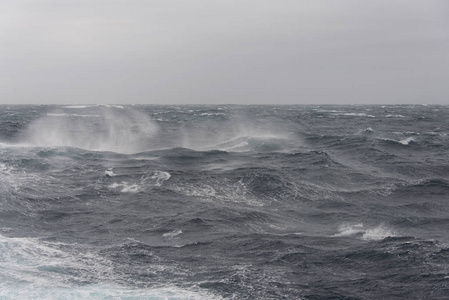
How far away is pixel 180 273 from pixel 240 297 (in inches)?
105

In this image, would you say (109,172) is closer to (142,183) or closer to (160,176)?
(160,176)

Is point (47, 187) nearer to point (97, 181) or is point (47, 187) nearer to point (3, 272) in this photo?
point (97, 181)

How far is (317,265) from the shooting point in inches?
591

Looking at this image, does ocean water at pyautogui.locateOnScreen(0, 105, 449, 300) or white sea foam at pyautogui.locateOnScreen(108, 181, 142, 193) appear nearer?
ocean water at pyautogui.locateOnScreen(0, 105, 449, 300)

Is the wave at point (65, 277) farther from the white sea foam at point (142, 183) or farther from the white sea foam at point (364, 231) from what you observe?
the white sea foam at point (142, 183)

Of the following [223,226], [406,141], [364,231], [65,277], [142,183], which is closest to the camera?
[65,277]

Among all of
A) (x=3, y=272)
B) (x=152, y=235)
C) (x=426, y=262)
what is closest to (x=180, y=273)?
(x=152, y=235)

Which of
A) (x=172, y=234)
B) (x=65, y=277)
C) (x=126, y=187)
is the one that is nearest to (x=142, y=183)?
(x=126, y=187)

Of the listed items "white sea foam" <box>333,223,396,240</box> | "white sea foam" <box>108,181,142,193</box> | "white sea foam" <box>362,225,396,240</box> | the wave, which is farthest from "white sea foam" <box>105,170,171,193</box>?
"white sea foam" <box>362,225,396,240</box>

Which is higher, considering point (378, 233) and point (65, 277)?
point (378, 233)

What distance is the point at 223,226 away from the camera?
1956 centimetres

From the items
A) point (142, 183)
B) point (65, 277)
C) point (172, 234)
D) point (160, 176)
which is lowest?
point (65, 277)

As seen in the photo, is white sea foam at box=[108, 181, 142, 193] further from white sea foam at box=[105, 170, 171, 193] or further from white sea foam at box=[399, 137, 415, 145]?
white sea foam at box=[399, 137, 415, 145]

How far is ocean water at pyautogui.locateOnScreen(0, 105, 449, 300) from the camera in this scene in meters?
13.6
